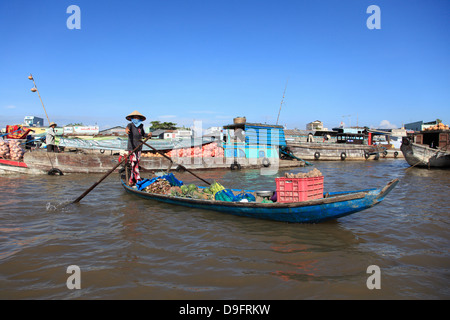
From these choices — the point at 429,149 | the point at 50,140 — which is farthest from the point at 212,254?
the point at 429,149

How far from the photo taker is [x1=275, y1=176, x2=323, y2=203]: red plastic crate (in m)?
5.07

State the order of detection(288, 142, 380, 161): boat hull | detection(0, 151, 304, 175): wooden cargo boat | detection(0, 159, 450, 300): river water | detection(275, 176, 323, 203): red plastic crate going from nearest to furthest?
1. detection(0, 159, 450, 300): river water
2. detection(275, 176, 323, 203): red plastic crate
3. detection(0, 151, 304, 175): wooden cargo boat
4. detection(288, 142, 380, 161): boat hull

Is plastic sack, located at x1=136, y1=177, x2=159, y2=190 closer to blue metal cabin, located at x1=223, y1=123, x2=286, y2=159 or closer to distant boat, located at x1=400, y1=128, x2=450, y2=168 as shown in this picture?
blue metal cabin, located at x1=223, y1=123, x2=286, y2=159

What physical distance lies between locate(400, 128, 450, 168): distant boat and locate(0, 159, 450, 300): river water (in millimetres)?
13983

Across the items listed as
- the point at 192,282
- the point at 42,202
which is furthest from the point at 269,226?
the point at 42,202

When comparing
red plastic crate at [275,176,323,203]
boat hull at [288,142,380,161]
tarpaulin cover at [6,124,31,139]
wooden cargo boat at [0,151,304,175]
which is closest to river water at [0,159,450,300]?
red plastic crate at [275,176,323,203]

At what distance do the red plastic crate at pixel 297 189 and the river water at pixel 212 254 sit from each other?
653 mm

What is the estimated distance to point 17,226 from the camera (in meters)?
5.60

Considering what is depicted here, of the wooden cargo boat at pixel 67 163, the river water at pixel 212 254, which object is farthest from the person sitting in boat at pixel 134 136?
the wooden cargo boat at pixel 67 163

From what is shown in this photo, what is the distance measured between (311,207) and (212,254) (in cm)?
198

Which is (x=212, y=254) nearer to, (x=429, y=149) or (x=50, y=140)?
(x=50, y=140)

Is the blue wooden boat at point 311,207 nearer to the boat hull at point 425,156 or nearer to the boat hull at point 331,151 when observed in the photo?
the boat hull at point 425,156

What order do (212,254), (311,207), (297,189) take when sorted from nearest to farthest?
(212,254), (311,207), (297,189)

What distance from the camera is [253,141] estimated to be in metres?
18.2
